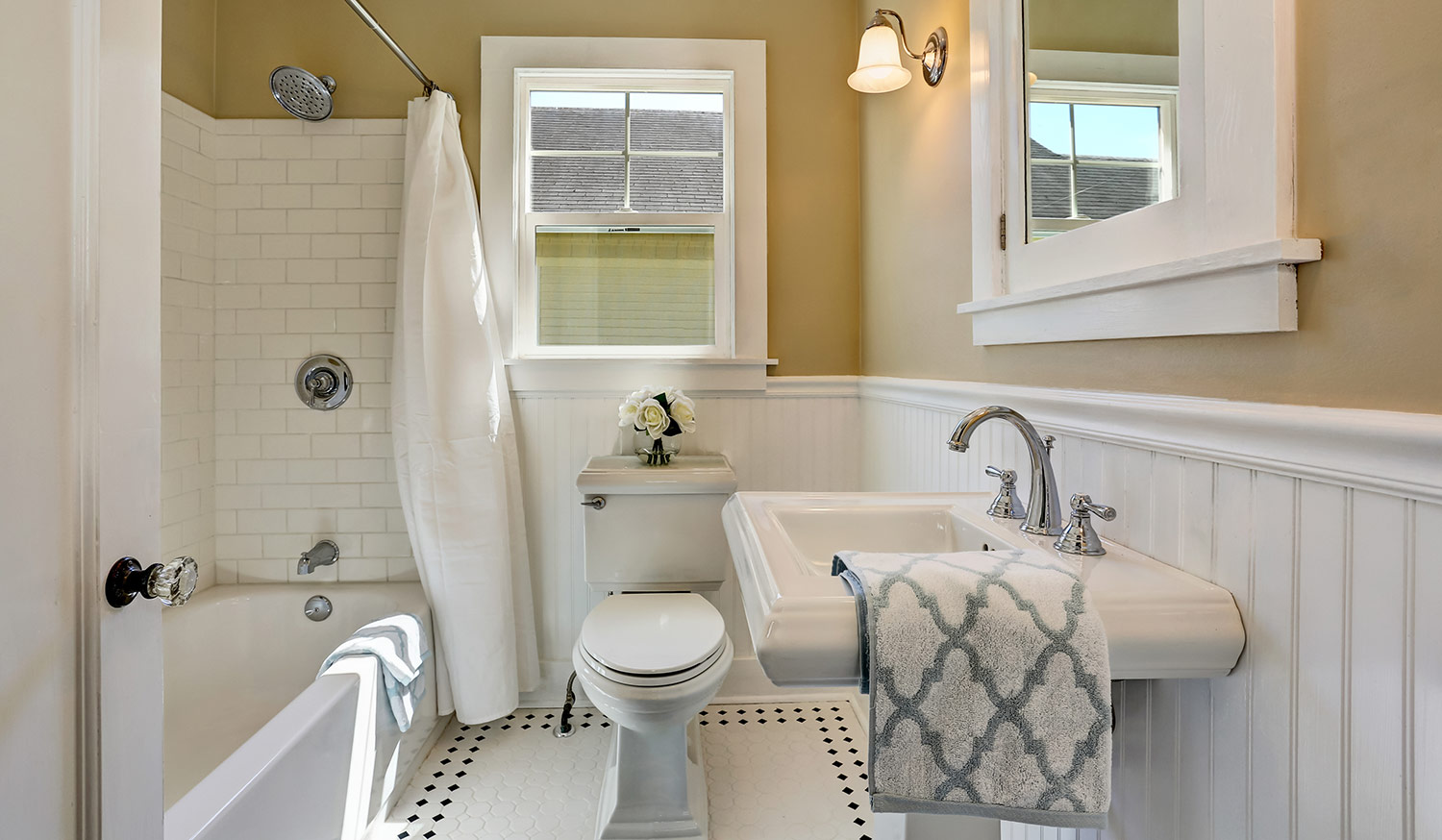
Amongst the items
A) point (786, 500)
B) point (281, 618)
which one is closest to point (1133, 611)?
point (786, 500)

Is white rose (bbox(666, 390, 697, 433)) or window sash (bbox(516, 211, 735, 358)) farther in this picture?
window sash (bbox(516, 211, 735, 358))

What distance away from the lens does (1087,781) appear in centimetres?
66

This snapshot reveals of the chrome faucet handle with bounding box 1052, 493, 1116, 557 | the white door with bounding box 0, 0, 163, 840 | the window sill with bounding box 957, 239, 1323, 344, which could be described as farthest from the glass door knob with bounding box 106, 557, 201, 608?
the window sill with bounding box 957, 239, 1323, 344

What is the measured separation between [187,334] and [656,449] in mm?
1417

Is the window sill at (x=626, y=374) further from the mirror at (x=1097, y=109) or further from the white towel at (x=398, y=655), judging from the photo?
the mirror at (x=1097, y=109)

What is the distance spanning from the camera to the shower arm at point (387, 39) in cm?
162

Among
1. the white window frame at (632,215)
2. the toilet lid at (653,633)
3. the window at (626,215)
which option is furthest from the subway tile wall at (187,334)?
the toilet lid at (653,633)

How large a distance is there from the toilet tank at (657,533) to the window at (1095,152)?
41.9 inches

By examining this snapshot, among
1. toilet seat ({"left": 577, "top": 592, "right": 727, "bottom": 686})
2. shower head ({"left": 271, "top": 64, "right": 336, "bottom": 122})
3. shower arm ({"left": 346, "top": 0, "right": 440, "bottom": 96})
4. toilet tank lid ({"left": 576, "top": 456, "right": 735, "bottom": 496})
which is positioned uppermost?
shower arm ({"left": 346, "top": 0, "right": 440, "bottom": 96})

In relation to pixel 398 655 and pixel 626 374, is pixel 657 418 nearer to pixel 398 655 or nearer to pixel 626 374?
pixel 626 374

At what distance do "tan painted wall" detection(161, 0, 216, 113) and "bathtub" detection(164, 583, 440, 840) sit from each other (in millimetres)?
1478

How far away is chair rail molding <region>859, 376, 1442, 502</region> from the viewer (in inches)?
21.0

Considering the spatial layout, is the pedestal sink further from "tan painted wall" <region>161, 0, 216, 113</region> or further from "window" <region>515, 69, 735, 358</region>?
"tan painted wall" <region>161, 0, 216, 113</region>

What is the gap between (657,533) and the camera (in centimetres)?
187
